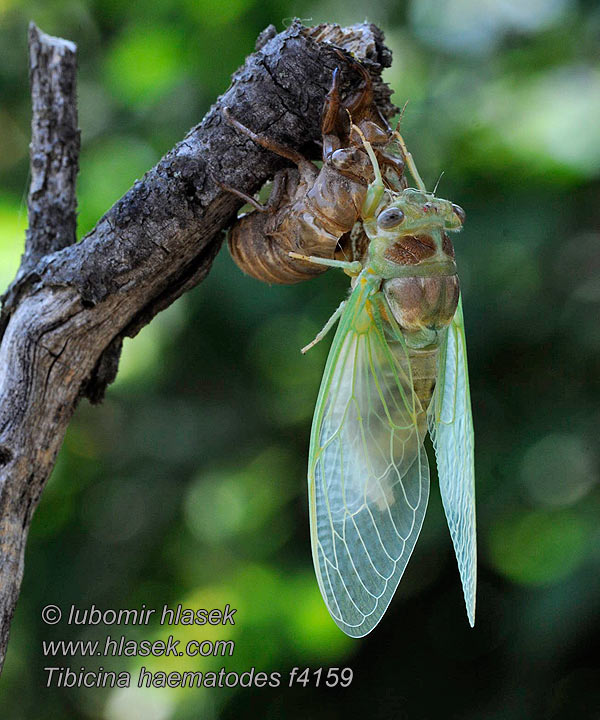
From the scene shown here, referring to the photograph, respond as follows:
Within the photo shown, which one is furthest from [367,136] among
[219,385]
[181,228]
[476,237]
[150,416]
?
[150,416]

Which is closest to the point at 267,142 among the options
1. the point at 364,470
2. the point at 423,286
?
the point at 423,286

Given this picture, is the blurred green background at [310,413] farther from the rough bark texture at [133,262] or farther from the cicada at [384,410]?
the rough bark texture at [133,262]

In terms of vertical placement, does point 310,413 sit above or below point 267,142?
below

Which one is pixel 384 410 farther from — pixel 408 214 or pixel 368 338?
pixel 408 214

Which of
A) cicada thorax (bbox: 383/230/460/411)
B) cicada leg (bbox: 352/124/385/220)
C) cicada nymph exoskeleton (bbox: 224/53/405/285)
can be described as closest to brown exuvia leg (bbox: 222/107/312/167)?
cicada nymph exoskeleton (bbox: 224/53/405/285)

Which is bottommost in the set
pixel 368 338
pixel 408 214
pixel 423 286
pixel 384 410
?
pixel 384 410

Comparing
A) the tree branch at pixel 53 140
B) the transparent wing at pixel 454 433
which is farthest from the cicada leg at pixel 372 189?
the tree branch at pixel 53 140

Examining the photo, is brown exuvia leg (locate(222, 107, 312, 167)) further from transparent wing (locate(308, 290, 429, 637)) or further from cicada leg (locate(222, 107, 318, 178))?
transparent wing (locate(308, 290, 429, 637))
